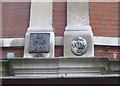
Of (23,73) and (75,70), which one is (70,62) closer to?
(75,70)

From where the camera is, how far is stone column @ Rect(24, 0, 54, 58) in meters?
7.71


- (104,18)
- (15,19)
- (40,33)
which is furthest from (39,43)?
(104,18)

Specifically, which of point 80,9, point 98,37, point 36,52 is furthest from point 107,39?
point 36,52

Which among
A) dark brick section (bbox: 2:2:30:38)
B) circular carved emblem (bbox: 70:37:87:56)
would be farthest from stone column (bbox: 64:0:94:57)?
dark brick section (bbox: 2:2:30:38)

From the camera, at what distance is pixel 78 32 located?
7.84 m

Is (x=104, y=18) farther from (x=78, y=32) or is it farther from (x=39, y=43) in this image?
(x=39, y=43)

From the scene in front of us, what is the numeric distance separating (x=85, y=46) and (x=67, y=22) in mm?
663

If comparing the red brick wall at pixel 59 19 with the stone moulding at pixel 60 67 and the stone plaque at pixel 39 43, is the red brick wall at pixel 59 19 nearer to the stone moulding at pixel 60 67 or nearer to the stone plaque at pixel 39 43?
the stone plaque at pixel 39 43

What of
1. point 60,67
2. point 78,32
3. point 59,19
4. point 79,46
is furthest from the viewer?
point 59,19

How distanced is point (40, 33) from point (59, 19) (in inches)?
22.6

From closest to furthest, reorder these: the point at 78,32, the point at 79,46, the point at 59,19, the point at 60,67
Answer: the point at 60,67 < the point at 79,46 < the point at 78,32 < the point at 59,19

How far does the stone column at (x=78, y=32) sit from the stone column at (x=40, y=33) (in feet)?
1.04

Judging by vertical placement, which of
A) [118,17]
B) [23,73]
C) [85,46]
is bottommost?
[23,73]

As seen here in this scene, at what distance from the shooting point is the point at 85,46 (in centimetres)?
769
